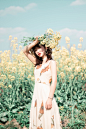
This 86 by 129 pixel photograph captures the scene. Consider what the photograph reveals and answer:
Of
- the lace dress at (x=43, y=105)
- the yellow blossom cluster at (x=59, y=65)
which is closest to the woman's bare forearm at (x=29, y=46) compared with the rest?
the lace dress at (x=43, y=105)

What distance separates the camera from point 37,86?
1873 mm

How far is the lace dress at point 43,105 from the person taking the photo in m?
1.78

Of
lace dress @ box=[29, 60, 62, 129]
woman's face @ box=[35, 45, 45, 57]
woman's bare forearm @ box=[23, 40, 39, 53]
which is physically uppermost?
woman's bare forearm @ box=[23, 40, 39, 53]

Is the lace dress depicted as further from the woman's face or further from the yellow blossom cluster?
the yellow blossom cluster

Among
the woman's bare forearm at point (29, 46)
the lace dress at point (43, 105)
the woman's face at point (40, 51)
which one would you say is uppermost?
the woman's bare forearm at point (29, 46)

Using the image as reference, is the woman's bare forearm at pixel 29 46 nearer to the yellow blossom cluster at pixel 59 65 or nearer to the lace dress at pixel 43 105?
the lace dress at pixel 43 105

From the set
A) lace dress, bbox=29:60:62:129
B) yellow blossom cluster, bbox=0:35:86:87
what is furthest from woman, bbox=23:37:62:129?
yellow blossom cluster, bbox=0:35:86:87

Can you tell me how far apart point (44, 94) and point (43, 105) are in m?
0.13

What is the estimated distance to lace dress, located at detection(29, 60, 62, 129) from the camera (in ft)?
5.84

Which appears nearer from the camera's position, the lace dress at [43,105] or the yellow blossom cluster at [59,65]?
the lace dress at [43,105]

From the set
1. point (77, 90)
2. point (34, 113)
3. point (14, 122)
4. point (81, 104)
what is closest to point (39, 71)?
point (34, 113)

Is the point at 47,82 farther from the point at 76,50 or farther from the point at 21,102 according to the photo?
the point at 76,50

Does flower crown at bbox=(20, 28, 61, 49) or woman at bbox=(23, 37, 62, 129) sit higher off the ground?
flower crown at bbox=(20, 28, 61, 49)

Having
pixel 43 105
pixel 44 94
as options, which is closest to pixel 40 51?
pixel 44 94
